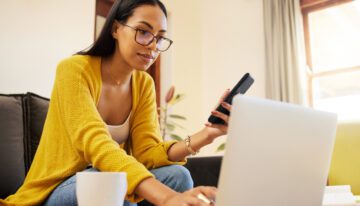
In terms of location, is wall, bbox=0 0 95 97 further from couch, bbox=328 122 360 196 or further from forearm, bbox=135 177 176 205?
couch, bbox=328 122 360 196

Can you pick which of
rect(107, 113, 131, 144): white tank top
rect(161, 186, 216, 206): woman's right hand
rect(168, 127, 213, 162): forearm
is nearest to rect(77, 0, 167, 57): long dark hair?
rect(107, 113, 131, 144): white tank top

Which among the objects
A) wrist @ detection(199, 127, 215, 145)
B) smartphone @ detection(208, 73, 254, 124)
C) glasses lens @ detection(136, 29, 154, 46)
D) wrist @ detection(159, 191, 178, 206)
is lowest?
wrist @ detection(159, 191, 178, 206)

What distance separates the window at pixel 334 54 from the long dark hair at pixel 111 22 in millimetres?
2268

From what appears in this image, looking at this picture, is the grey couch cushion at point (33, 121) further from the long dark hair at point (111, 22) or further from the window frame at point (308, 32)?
the window frame at point (308, 32)

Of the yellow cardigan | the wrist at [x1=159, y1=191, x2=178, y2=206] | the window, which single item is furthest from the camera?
the window

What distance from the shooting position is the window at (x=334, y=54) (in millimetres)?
2951

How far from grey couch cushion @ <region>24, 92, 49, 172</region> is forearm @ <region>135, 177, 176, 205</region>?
871 mm

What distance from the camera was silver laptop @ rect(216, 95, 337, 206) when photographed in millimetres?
527

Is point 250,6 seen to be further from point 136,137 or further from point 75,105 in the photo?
point 75,105

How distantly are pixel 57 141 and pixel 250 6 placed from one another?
281 cm

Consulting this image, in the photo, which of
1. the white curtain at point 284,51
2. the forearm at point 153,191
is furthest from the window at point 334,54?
Answer: the forearm at point 153,191

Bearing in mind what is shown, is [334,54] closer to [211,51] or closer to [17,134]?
[211,51]

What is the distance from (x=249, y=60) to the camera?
131 inches

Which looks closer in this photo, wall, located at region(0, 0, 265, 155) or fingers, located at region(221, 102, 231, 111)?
fingers, located at region(221, 102, 231, 111)
